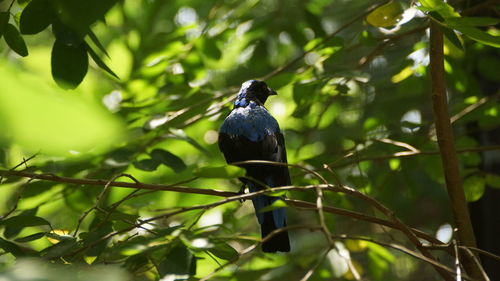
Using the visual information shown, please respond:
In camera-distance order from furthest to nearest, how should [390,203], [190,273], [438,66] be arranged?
[390,203] < [438,66] < [190,273]

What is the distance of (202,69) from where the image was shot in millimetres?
3818

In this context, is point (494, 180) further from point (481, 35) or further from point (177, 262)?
point (177, 262)

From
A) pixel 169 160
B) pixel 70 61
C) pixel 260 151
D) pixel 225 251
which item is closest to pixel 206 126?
pixel 260 151

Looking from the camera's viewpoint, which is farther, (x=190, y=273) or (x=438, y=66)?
(x=438, y=66)

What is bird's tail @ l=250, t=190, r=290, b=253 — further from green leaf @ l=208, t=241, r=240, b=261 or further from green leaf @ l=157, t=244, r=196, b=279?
green leaf @ l=157, t=244, r=196, b=279

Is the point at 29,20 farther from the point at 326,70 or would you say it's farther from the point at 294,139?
the point at 294,139

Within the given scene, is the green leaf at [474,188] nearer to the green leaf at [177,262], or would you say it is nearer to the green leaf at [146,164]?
the green leaf at [146,164]

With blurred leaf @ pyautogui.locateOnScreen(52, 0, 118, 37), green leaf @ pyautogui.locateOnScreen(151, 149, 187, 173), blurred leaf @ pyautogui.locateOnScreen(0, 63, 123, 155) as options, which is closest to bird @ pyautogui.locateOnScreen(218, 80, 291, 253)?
green leaf @ pyautogui.locateOnScreen(151, 149, 187, 173)

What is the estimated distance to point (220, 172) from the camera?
1702 mm

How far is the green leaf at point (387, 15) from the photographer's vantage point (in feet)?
8.64

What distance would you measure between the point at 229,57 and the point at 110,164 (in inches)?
103

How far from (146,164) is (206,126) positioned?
112 centimetres

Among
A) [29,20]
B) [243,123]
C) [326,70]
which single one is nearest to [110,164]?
[243,123]

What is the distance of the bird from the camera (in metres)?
2.75
